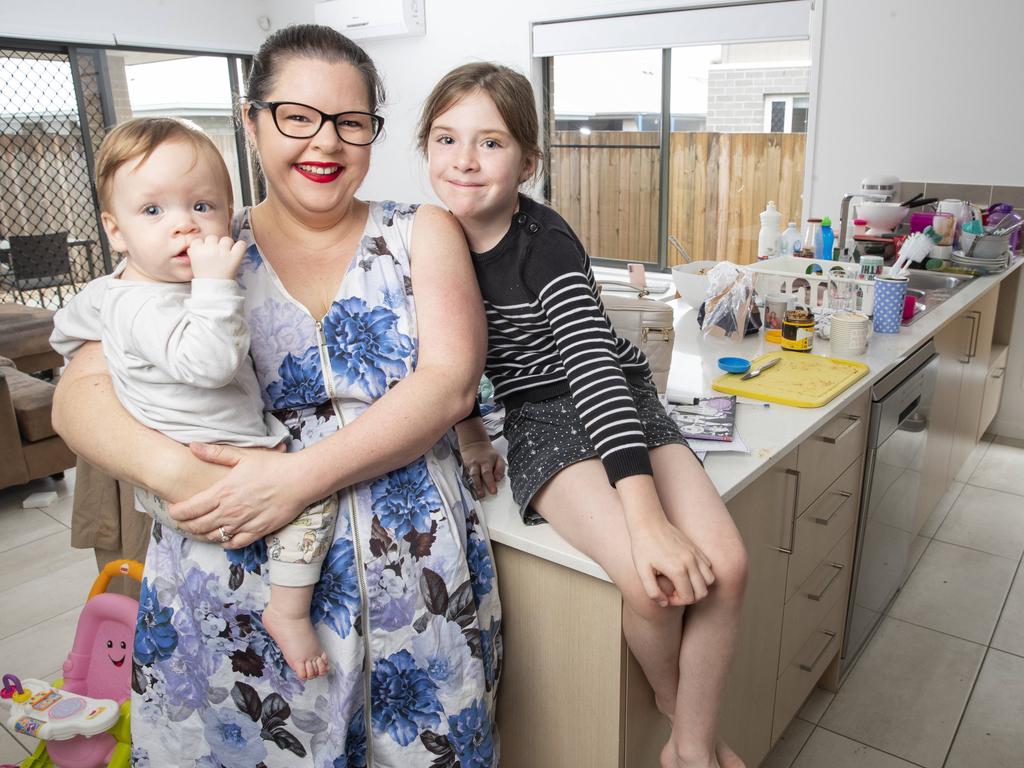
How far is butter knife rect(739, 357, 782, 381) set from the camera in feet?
6.02

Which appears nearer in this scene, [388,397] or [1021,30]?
[388,397]

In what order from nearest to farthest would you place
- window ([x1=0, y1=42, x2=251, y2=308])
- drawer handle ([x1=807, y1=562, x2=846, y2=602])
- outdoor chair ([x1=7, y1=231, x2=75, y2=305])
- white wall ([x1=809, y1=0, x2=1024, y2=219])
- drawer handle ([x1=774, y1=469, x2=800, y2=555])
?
1. drawer handle ([x1=774, y1=469, x2=800, y2=555])
2. drawer handle ([x1=807, y1=562, x2=846, y2=602])
3. white wall ([x1=809, y1=0, x2=1024, y2=219])
4. window ([x1=0, y1=42, x2=251, y2=308])
5. outdoor chair ([x1=7, y1=231, x2=75, y2=305])

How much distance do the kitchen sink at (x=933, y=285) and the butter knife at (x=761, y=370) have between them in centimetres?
91

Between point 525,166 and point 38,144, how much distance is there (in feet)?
15.3

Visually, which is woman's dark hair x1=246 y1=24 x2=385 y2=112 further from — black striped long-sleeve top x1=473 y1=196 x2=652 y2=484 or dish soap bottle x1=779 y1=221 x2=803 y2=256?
dish soap bottle x1=779 y1=221 x2=803 y2=256

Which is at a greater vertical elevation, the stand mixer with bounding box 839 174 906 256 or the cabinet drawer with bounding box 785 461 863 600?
the stand mixer with bounding box 839 174 906 256

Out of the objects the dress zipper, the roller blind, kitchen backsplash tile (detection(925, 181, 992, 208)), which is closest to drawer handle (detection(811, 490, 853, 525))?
the dress zipper

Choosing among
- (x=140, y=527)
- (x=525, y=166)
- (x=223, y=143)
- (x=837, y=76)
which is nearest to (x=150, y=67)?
(x=223, y=143)

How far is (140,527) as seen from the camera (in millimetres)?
1719

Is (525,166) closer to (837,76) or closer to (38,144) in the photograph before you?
(837,76)

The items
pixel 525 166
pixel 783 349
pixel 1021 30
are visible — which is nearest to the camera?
pixel 525 166

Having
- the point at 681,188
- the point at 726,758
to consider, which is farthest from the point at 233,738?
the point at 681,188

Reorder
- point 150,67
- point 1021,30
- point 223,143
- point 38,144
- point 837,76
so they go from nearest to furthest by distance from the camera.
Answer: point 1021,30 → point 837,76 → point 38,144 → point 150,67 → point 223,143

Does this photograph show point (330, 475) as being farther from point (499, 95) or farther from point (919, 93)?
point (919, 93)
